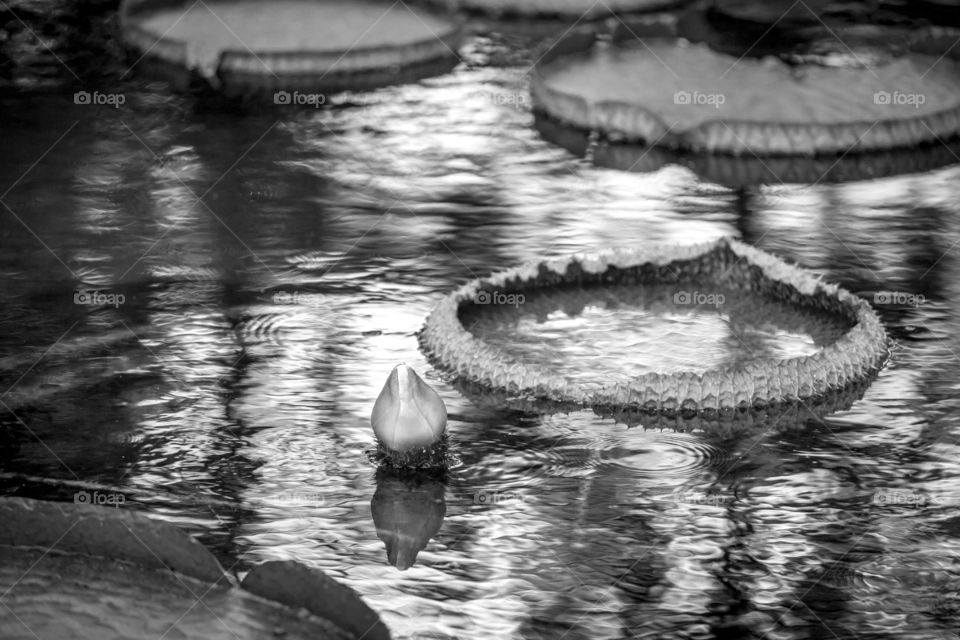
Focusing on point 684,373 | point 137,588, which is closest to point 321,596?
point 137,588

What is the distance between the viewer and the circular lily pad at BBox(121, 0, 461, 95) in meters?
7.37

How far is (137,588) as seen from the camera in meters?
2.59

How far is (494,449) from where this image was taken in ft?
12.4

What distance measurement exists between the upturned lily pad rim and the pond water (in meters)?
0.09

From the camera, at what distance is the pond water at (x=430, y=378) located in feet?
10.5

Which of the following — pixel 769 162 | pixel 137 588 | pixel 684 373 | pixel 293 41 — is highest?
pixel 293 41

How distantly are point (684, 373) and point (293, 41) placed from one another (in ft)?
13.4

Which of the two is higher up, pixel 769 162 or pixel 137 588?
Result: pixel 769 162

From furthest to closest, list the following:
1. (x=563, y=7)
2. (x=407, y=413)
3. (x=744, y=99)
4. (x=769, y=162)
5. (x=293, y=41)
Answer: (x=563, y=7) → (x=293, y=41) → (x=744, y=99) → (x=769, y=162) → (x=407, y=413)

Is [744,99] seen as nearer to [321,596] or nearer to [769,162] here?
[769,162]

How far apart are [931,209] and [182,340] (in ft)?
9.35

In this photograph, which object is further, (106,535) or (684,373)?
(684,373)

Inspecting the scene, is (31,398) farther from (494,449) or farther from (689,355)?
(689,355)

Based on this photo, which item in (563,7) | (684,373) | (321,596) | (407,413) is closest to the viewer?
(321,596)
